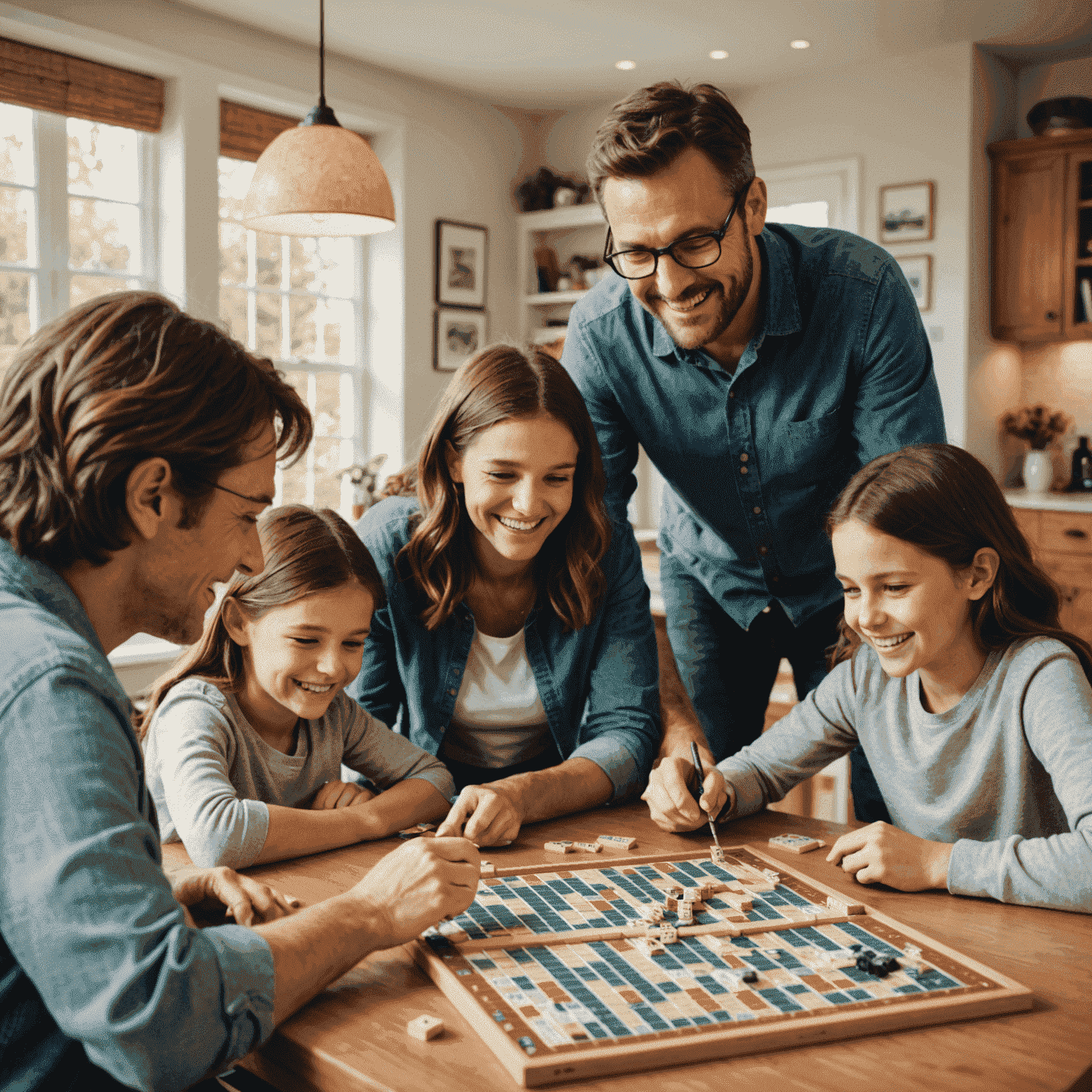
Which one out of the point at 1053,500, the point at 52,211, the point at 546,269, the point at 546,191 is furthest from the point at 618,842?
the point at 546,191

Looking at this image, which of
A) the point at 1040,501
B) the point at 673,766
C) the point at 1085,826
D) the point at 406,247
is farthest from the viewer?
the point at 406,247

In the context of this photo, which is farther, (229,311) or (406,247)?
(406,247)

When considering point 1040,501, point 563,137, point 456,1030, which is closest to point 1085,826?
point 456,1030

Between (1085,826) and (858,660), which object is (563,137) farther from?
(1085,826)

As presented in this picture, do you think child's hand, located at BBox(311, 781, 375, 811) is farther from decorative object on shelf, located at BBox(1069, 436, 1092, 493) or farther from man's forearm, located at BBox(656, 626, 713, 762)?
decorative object on shelf, located at BBox(1069, 436, 1092, 493)

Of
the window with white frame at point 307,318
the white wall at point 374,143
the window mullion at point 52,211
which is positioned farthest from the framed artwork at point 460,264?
the window mullion at point 52,211

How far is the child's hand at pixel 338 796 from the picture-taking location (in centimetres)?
162

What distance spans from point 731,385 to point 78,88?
3.74 m

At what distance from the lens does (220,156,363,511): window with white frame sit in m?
5.48

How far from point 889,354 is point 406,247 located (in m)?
4.47

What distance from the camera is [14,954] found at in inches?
34.2

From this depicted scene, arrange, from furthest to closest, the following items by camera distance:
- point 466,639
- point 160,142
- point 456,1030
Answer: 1. point 160,142
2. point 466,639
3. point 456,1030

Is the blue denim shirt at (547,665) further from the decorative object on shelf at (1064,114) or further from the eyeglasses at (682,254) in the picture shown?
the decorative object on shelf at (1064,114)

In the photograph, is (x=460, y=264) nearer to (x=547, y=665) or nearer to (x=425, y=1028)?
→ (x=547, y=665)
